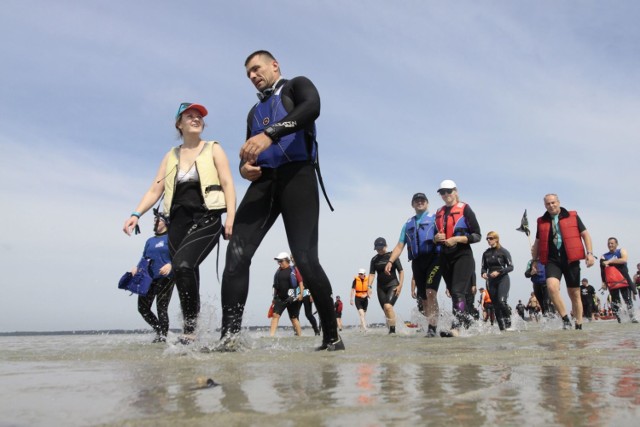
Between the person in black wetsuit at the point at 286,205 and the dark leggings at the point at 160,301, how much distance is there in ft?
10.7

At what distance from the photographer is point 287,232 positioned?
13.8 ft

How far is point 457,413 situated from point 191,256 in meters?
3.37

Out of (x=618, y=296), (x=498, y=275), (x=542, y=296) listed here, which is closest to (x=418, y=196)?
(x=498, y=275)

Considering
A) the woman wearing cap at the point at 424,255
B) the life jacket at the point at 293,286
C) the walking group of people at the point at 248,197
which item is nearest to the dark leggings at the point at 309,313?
the life jacket at the point at 293,286

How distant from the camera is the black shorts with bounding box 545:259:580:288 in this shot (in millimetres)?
7867

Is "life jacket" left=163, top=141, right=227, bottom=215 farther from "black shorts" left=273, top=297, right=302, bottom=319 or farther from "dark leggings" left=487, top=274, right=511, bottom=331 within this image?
"black shorts" left=273, top=297, right=302, bottom=319

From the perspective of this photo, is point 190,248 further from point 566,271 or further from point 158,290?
point 566,271

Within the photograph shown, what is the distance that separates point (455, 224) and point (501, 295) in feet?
13.7

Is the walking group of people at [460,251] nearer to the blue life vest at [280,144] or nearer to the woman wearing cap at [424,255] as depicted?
the woman wearing cap at [424,255]

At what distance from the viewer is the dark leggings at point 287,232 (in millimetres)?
4078

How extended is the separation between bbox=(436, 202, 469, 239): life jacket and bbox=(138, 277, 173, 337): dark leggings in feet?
12.6

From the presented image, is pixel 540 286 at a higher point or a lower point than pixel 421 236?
lower

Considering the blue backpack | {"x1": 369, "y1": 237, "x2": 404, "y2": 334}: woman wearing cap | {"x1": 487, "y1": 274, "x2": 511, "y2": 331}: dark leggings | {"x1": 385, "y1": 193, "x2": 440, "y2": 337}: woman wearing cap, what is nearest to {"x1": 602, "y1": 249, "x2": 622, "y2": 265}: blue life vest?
{"x1": 487, "y1": 274, "x2": 511, "y2": 331}: dark leggings

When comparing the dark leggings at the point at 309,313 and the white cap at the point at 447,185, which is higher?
the white cap at the point at 447,185
